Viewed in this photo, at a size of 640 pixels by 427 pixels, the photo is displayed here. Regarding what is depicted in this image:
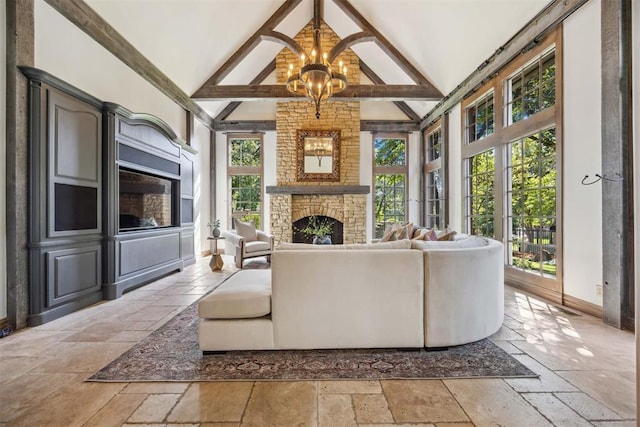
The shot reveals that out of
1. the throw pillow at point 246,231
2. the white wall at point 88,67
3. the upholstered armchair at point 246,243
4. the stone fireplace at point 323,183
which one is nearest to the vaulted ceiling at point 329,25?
the white wall at point 88,67

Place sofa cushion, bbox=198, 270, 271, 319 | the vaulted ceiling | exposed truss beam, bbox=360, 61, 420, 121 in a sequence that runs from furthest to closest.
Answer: exposed truss beam, bbox=360, 61, 420, 121 → the vaulted ceiling → sofa cushion, bbox=198, 270, 271, 319

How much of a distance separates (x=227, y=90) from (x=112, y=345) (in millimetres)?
4990

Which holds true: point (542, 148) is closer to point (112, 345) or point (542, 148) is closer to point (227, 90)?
point (112, 345)

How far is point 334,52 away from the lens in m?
5.34

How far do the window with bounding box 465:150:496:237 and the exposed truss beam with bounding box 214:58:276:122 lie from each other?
16.4ft

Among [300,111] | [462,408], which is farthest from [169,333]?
[300,111]

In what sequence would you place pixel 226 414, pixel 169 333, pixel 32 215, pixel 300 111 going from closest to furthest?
pixel 226 414
pixel 169 333
pixel 32 215
pixel 300 111

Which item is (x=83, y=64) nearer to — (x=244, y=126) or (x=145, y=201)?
(x=145, y=201)

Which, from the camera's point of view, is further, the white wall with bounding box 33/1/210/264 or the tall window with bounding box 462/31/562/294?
the tall window with bounding box 462/31/562/294

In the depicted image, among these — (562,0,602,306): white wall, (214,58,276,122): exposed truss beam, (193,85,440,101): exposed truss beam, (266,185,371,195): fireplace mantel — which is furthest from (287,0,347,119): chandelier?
(214,58,276,122): exposed truss beam

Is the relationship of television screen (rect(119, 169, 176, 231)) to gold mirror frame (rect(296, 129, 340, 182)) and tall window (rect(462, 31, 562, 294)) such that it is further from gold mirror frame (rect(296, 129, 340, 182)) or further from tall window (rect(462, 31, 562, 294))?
tall window (rect(462, 31, 562, 294))

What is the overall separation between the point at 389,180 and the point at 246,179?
379cm

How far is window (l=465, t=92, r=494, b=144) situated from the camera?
459cm

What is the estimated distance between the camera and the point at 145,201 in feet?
14.0
